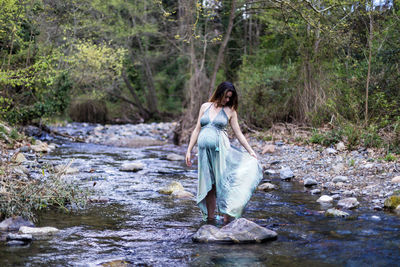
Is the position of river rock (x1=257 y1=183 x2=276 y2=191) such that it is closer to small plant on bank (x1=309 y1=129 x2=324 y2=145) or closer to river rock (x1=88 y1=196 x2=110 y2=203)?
river rock (x1=88 y1=196 x2=110 y2=203)

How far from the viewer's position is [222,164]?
586cm

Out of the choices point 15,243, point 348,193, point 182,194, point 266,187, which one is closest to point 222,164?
point 182,194

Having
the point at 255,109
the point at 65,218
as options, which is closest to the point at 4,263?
the point at 65,218

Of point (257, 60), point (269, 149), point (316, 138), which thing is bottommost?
point (269, 149)

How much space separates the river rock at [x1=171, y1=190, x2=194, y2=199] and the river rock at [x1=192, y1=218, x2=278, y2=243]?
2656 millimetres

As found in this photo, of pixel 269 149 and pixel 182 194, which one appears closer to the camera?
pixel 182 194

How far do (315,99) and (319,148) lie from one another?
2.80m

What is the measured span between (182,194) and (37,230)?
3.13 metres

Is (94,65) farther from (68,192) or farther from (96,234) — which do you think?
(96,234)

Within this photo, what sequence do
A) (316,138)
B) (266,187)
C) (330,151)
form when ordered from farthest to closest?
(316,138) < (330,151) < (266,187)

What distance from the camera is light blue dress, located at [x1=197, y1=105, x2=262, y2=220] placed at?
18.9 ft

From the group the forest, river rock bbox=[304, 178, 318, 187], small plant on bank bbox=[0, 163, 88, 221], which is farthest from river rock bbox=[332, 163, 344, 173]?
small plant on bank bbox=[0, 163, 88, 221]

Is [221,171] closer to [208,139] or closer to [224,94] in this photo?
[208,139]

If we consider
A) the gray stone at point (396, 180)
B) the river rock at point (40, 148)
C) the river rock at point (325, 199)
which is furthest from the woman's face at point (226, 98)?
the river rock at point (40, 148)
